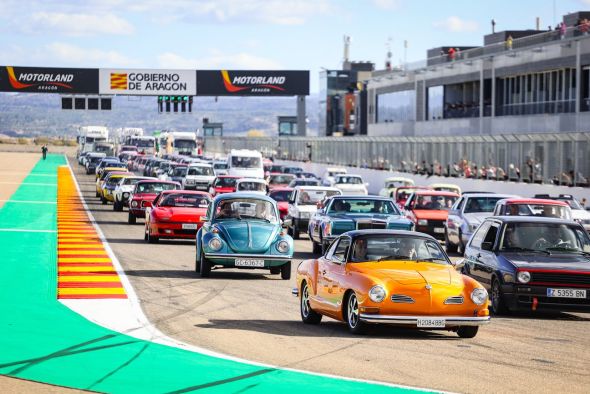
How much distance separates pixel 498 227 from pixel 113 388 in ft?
29.2

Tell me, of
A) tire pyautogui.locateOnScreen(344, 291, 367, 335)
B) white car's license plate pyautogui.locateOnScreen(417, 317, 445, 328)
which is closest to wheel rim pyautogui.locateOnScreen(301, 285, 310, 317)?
tire pyautogui.locateOnScreen(344, 291, 367, 335)

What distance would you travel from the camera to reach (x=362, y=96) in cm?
13625

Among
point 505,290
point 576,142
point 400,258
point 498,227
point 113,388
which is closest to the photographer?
point 113,388

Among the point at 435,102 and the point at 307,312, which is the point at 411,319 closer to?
the point at 307,312

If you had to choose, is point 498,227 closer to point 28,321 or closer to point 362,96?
point 28,321

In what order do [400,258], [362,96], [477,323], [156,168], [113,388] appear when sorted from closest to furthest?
1. [113,388]
2. [477,323]
3. [400,258]
4. [156,168]
5. [362,96]

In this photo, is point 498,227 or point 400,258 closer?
point 400,258

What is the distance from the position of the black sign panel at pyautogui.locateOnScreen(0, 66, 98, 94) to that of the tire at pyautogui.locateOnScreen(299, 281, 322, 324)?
81880mm

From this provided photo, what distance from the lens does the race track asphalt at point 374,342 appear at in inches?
471

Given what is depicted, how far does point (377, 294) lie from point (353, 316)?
66cm

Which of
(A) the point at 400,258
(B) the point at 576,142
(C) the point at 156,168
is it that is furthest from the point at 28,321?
(C) the point at 156,168

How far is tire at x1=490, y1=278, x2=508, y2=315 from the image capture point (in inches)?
698

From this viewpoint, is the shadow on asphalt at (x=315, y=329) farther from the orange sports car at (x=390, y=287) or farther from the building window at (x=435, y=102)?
the building window at (x=435, y=102)

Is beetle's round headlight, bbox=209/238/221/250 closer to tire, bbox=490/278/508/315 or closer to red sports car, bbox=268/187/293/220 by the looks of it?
tire, bbox=490/278/508/315
